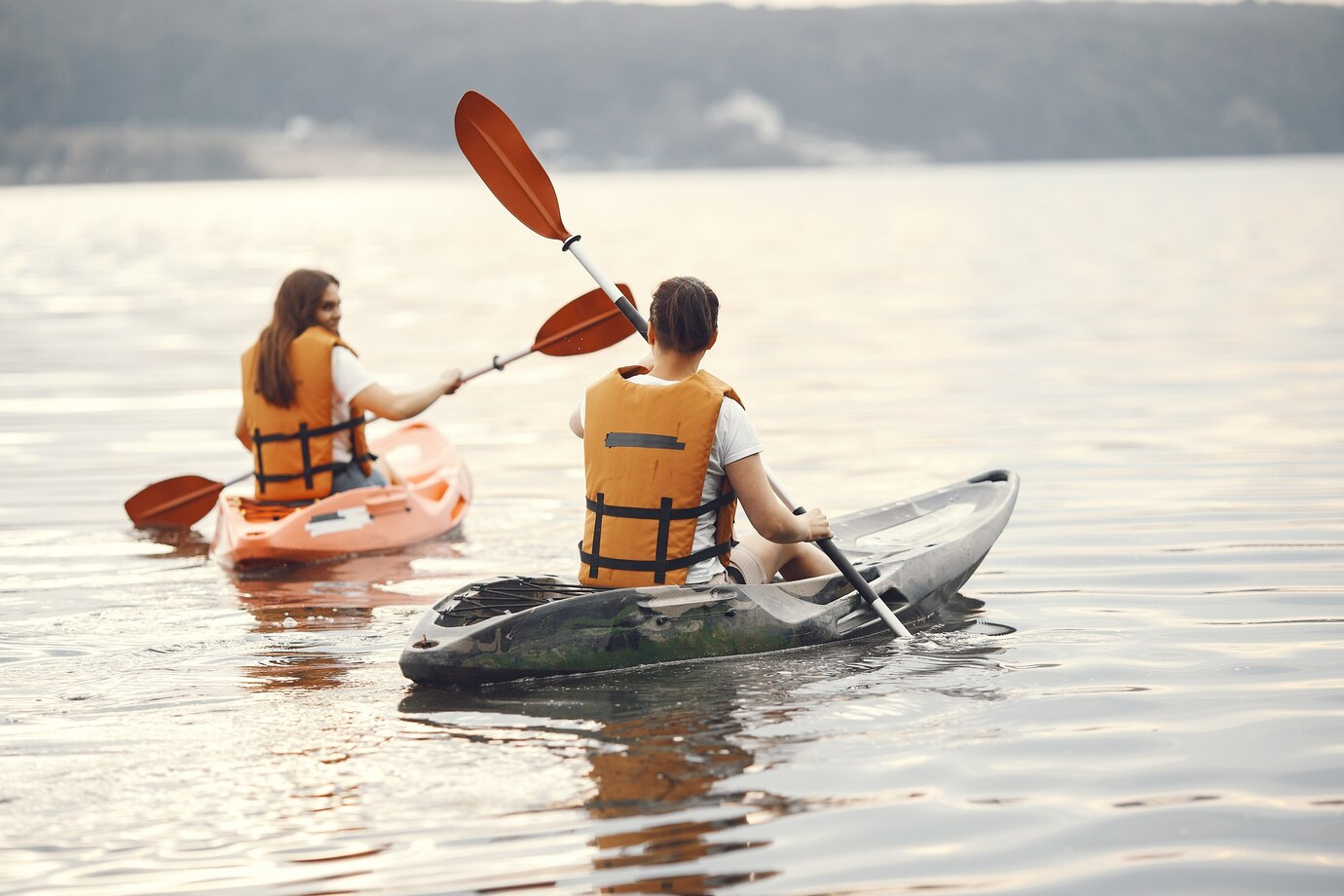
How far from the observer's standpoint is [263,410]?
7.83 meters

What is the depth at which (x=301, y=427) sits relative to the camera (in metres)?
7.87

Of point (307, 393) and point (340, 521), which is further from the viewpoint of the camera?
point (340, 521)

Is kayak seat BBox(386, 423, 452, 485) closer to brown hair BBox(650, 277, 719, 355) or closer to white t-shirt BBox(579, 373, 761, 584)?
white t-shirt BBox(579, 373, 761, 584)

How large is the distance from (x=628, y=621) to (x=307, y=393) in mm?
2895

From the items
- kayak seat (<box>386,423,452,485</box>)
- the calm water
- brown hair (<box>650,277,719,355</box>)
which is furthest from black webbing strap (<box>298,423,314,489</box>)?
brown hair (<box>650,277,719,355</box>)

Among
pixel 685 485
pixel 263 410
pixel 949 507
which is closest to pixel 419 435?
pixel 263 410

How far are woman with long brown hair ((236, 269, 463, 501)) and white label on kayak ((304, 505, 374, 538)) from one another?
0.57ft

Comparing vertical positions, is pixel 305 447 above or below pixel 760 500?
above

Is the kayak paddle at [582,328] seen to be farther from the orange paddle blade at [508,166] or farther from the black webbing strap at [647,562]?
the black webbing strap at [647,562]

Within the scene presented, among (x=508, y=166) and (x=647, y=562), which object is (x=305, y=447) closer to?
(x=508, y=166)

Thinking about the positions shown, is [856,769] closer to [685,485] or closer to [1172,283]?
[685,485]

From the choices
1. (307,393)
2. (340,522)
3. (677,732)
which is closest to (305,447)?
(307,393)

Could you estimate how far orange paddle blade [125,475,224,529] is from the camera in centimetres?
895

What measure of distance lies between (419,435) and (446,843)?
6188 mm
